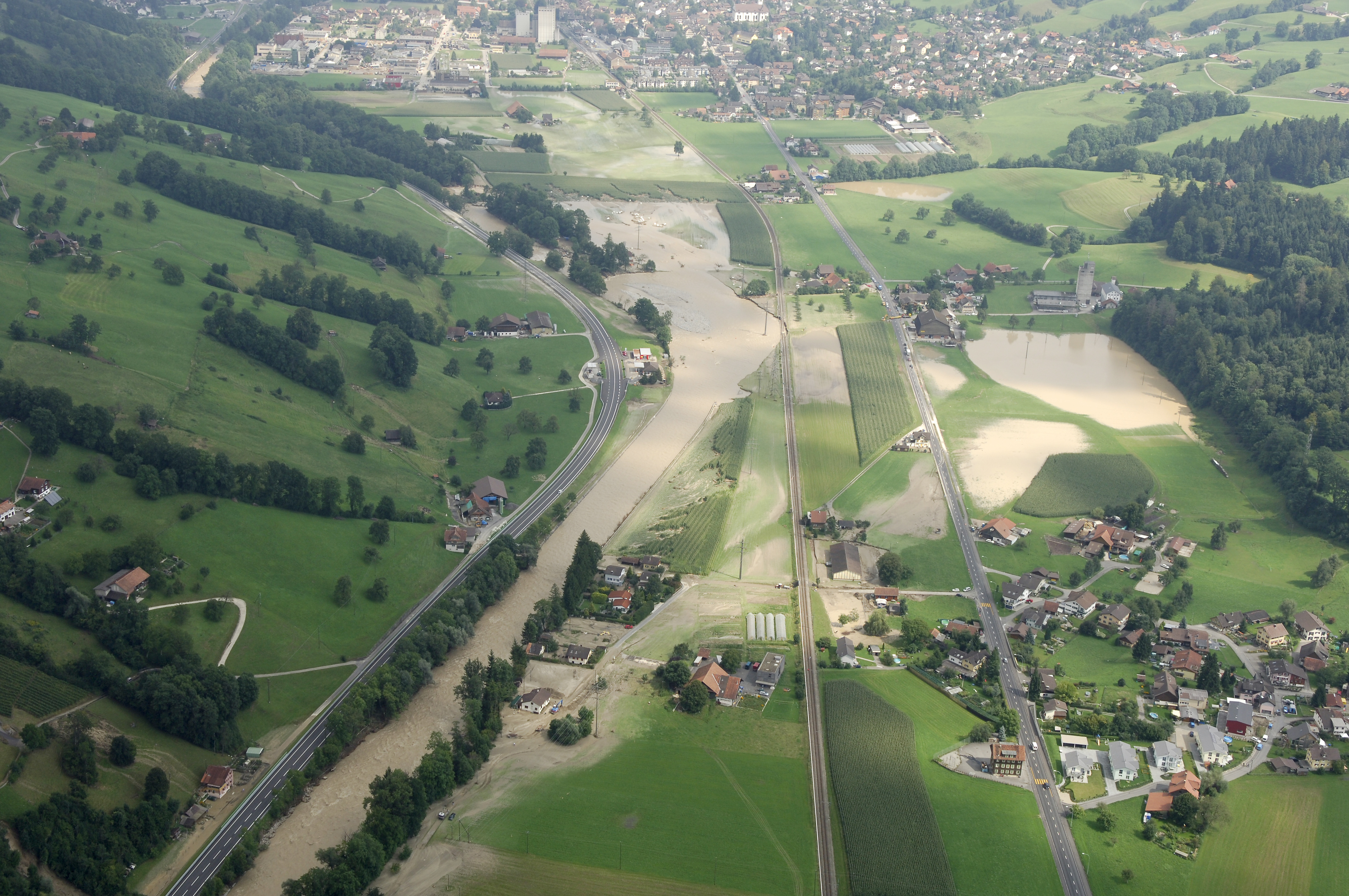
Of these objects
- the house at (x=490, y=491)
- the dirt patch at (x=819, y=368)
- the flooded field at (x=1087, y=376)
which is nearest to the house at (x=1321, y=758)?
the flooded field at (x=1087, y=376)

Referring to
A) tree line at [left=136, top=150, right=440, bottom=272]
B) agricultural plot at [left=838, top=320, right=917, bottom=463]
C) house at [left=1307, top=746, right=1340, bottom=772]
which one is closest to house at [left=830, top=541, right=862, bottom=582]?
agricultural plot at [left=838, top=320, right=917, bottom=463]

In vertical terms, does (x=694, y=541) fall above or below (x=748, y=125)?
below

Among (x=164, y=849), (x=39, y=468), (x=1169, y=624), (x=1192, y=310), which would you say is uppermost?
(x=1192, y=310)

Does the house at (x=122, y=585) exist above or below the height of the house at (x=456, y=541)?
above

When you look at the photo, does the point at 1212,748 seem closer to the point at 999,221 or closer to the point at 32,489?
the point at 32,489

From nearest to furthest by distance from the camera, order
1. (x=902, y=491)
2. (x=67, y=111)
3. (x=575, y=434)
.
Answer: (x=902, y=491), (x=575, y=434), (x=67, y=111)

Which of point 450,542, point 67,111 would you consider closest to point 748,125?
point 67,111

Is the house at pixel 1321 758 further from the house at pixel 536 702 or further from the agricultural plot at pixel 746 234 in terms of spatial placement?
the agricultural plot at pixel 746 234

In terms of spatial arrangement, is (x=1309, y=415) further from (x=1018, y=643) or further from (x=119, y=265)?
(x=119, y=265)
